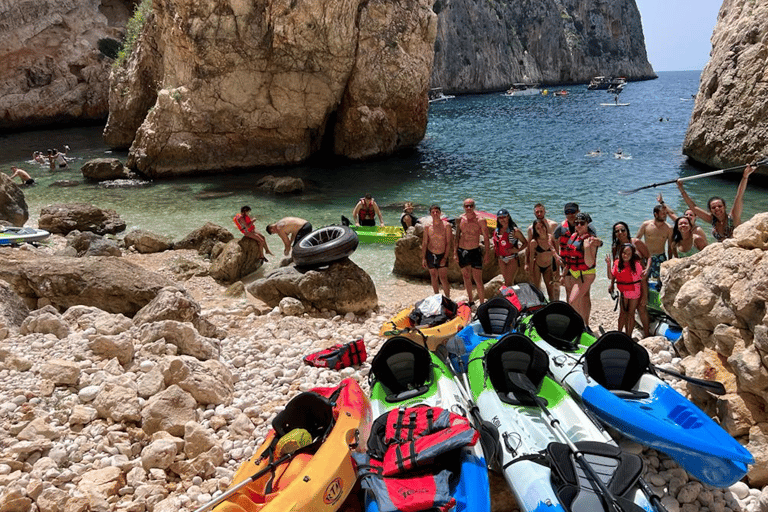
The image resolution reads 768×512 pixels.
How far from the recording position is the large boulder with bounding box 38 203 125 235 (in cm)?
1505

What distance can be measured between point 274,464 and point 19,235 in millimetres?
11652

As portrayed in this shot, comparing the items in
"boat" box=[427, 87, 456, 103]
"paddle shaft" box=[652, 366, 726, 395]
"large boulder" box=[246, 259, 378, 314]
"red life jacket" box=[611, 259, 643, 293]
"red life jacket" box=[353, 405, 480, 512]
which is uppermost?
"boat" box=[427, 87, 456, 103]

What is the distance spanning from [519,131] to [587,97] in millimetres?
28750

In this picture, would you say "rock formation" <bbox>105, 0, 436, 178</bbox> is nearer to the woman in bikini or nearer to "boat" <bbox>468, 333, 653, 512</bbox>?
the woman in bikini

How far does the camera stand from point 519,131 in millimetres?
36469

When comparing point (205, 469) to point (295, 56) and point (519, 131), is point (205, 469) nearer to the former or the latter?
point (295, 56)

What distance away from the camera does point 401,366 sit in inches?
210

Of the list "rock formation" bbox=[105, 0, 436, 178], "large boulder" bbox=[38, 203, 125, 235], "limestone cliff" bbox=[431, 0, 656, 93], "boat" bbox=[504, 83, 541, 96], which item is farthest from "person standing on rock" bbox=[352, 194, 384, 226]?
"limestone cliff" bbox=[431, 0, 656, 93]

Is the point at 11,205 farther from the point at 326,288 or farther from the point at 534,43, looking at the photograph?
the point at 534,43

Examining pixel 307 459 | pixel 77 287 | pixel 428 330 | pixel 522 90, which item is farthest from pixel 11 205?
pixel 522 90

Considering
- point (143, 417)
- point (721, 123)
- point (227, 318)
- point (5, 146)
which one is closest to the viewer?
point (143, 417)

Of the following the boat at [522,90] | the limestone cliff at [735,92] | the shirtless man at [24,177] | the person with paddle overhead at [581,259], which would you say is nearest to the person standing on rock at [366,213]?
the person with paddle overhead at [581,259]

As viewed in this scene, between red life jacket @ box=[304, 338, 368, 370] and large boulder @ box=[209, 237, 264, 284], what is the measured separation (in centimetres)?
500

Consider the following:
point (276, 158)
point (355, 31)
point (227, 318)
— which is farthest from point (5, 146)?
point (227, 318)
